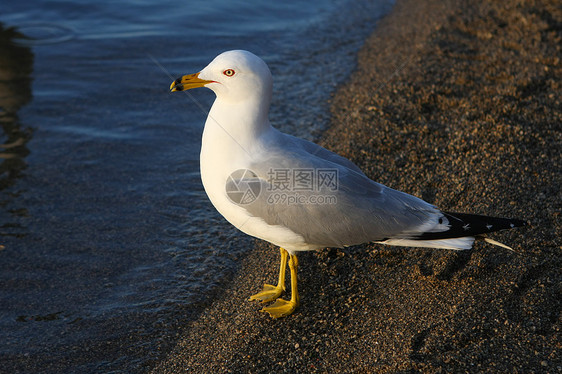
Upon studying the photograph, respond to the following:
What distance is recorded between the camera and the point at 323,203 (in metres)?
3.57

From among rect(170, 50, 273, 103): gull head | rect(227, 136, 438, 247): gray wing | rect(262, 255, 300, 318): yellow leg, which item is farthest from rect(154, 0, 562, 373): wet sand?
rect(170, 50, 273, 103): gull head

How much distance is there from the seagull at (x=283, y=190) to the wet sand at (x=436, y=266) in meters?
0.42

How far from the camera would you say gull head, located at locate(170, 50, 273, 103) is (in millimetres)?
3576

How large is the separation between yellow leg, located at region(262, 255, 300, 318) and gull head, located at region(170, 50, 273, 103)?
1.24 meters

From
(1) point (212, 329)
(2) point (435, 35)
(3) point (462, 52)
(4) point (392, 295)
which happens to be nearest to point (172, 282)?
(1) point (212, 329)

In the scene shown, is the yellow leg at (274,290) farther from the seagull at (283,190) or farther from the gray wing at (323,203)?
the gray wing at (323,203)

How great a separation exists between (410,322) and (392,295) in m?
0.35

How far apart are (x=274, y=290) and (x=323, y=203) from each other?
3.21 ft

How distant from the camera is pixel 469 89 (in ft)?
21.8

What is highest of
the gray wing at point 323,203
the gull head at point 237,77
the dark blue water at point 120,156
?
the gull head at point 237,77

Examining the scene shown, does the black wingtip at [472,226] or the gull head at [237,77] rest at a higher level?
the gull head at [237,77]

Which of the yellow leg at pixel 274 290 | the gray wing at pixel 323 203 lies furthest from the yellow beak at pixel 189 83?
the yellow leg at pixel 274 290

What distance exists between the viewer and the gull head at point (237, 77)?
141 inches

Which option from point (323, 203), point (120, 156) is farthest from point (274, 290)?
point (120, 156)
